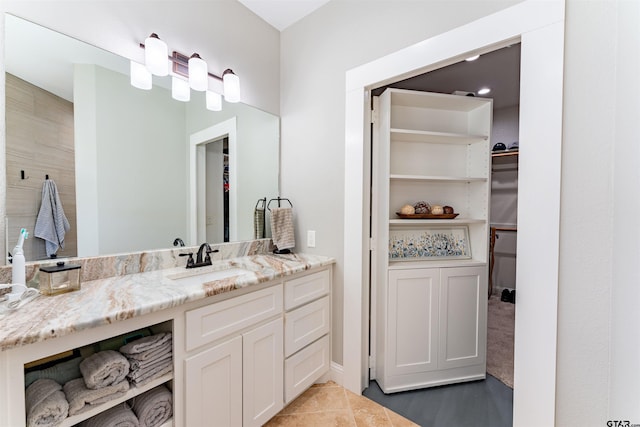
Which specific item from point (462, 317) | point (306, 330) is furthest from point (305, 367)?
point (462, 317)

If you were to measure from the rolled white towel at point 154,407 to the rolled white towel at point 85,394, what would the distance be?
0.14m

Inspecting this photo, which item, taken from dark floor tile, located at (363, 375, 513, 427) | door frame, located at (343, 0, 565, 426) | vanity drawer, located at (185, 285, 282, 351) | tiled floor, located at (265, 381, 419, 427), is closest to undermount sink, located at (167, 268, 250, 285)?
vanity drawer, located at (185, 285, 282, 351)

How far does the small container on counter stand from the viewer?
3.45 ft

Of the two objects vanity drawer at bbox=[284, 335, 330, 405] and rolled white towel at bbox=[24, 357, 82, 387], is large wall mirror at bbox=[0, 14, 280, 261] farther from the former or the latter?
vanity drawer at bbox=[284, 335, 330, 405]

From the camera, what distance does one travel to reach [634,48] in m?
0.93

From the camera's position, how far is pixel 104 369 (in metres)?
0.95

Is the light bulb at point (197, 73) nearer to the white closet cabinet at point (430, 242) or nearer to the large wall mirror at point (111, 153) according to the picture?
the large wall mirror at point (111, 153)

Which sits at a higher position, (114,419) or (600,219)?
(600,219)

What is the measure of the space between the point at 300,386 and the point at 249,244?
3.28 ft

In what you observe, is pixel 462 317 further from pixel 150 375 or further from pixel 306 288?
pixel 150 375

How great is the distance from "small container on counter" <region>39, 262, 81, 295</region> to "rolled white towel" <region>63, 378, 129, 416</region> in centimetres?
35

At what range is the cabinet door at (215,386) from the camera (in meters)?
1.12

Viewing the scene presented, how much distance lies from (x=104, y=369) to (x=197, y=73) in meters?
1.55

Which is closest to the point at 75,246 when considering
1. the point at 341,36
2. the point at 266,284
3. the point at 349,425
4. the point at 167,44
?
the point at 266,284
